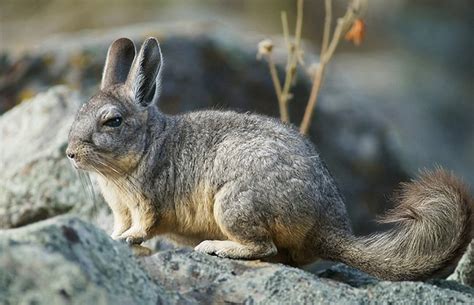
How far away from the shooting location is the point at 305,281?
21.2 ft

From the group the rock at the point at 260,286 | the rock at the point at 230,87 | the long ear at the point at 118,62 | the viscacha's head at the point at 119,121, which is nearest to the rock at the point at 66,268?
the rock at the point at 260,286

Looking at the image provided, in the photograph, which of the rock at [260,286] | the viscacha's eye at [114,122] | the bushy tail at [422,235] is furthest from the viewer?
Answer: the viscacha's eye at [114,122]

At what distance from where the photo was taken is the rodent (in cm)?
707

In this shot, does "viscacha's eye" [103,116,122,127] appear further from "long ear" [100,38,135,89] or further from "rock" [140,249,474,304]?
"rock" [140,249,474,304]

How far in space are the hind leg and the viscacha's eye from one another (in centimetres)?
110

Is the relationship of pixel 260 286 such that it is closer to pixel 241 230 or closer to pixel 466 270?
pixel 241 230

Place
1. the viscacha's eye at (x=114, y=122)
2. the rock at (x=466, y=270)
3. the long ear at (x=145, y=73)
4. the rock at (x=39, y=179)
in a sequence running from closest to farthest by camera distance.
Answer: the viscacha's eye at (x=114, y=122), the long ear at (x=145, y=73), the rock at (x=466, y=270), the rock at (x=39, y=179)

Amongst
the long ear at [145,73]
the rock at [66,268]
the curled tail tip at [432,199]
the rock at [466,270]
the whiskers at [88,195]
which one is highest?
the long ear at [145,73]

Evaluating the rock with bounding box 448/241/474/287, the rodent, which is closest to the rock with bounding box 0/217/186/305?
the rodent

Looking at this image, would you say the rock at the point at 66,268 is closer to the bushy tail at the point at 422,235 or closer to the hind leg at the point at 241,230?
the hind leg at the point at 241,230

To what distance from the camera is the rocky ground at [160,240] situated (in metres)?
5.02

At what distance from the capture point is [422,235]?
704 centimetres

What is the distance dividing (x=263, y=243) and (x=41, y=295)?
2.67 metres

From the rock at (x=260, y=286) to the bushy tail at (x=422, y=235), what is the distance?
1.12 ft
